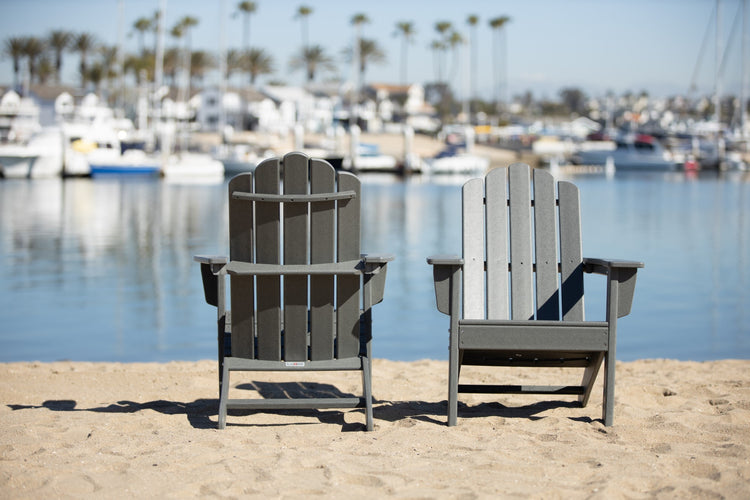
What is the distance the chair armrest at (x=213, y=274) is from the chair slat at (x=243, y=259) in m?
0.07

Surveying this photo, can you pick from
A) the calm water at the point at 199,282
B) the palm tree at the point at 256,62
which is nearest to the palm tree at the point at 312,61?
the palm tree at the point at 256,62

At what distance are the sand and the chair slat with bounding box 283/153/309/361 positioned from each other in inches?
17.3

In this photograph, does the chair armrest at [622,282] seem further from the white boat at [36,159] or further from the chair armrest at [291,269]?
the white boat at [36,159]

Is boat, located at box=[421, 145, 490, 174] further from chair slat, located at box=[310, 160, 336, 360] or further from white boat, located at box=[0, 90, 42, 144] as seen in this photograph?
chair slat, located at box=[310, 160, 336, 360]

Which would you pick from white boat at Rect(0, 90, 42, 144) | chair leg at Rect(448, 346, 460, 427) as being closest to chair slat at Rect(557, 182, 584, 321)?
chair leg at Rect(448, 346, 460, 427)

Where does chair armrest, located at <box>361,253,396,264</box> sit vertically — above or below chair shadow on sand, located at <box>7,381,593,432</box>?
above

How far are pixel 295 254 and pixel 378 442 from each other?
0.99m

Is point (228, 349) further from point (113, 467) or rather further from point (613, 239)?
point (613, 239)

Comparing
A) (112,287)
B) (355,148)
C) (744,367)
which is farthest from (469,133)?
(744,367)

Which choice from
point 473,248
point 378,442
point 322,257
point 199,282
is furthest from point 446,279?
point 199,282

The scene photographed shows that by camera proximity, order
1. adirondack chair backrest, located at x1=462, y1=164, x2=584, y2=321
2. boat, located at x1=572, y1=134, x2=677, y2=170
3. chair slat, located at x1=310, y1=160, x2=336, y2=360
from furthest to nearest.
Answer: boat, located at x1=572, y1=134, x2=677, y2=170
adirondack chair backrest, located at x1=462, y1=164, x2=584, y2=321
chair slat, located at x1=310, y1=160, x2=336, y2=360

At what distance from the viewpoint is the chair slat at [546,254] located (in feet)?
14.4

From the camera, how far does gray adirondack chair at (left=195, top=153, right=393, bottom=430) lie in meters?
4.11

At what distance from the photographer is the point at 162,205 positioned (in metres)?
29.7
